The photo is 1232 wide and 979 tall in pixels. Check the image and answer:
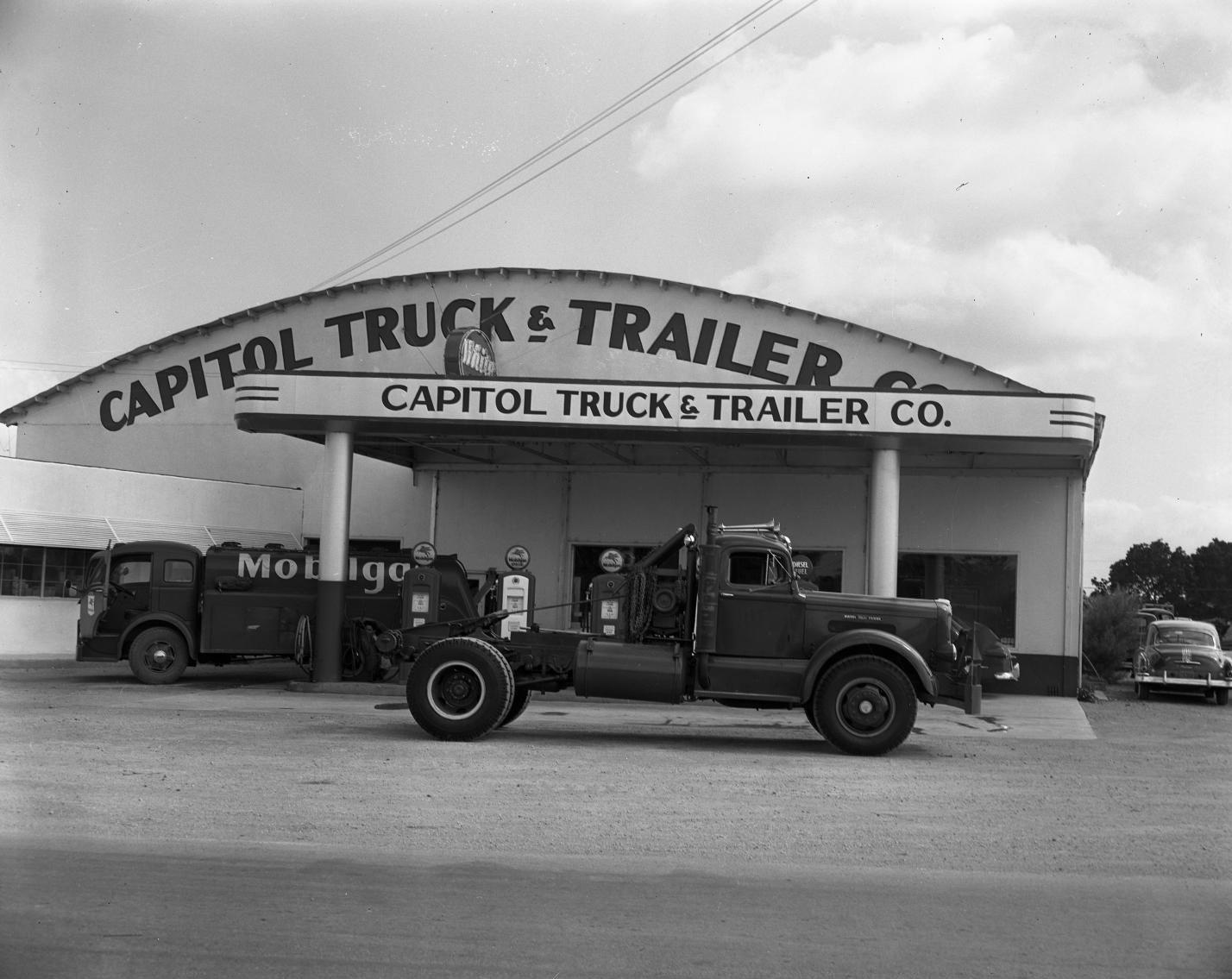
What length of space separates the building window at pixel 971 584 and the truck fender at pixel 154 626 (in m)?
13.0

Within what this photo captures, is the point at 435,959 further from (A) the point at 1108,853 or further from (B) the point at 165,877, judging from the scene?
(A) the point at 1108,853

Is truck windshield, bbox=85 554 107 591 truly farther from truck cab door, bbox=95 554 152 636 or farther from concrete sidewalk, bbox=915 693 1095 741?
concrete sidewalk, bbox=915 693 1095 741

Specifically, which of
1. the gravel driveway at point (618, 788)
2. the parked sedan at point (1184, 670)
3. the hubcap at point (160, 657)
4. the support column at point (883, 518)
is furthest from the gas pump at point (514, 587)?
the parked sedan at point (1184, 670)

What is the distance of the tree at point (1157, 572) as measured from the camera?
7050cm

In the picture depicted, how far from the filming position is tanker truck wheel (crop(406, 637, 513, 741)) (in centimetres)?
1462

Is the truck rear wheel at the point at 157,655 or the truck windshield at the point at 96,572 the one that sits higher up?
the truck windshield at the point at 96,572

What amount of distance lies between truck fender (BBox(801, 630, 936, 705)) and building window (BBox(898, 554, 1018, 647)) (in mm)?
10156

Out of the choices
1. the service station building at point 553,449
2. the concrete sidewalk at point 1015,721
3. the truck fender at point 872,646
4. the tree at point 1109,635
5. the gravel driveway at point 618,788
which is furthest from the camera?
the tree at point 1109,635

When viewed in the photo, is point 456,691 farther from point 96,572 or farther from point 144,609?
point 96,572

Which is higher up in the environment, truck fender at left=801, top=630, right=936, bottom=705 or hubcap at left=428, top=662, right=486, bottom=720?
truck fender at left=801, top=630, right=936, bottom=705

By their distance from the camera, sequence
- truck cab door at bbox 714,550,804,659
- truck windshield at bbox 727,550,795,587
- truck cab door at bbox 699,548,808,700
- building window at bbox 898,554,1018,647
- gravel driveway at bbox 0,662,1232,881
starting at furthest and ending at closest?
1. building window at bbox 898,554,1018,647
2. truck windshield at bbox 727,550,795,587
3. truck cab door at bbox 714,550,804,659
4. truck cab door at bbox 699,548,808,700
5. gravel driveway at bbox 0,662,1232,881

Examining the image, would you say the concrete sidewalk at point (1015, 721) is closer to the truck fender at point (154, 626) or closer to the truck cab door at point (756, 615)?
the truck cab door at point (756, 615)

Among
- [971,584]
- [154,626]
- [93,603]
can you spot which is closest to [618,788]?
[154,626]

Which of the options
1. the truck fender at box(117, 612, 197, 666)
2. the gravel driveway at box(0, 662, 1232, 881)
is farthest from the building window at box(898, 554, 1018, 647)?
the truck fender at box(117, 612, 197, 666)
